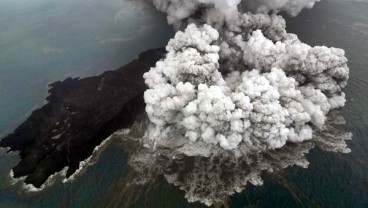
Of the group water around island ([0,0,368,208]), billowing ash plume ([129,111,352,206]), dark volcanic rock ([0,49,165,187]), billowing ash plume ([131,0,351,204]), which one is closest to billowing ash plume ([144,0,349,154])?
billowing ash plume ([131,0,351,204])

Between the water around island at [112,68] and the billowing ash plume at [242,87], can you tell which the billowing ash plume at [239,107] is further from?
the water around island at [112,68]

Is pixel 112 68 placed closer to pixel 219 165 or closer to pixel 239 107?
pixel 239 107

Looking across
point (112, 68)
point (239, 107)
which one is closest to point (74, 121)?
point (112, 68)

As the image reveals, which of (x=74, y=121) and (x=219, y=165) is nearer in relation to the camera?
(x=219, y=165)

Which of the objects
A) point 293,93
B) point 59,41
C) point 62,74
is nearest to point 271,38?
point 293,93

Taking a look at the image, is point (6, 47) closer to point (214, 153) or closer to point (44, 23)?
point (44, 23)

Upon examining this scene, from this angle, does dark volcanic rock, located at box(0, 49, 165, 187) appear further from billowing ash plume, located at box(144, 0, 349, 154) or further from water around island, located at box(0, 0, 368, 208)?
billowing ash plume, located at box(144, 0, 349, 154)
